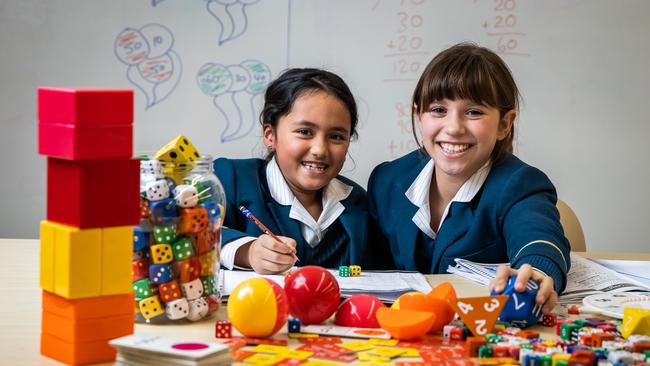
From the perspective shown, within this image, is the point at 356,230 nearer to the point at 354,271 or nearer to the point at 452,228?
the point at 452,228

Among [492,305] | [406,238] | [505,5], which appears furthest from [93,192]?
[505,5]

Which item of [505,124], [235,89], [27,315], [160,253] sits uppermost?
[235,89]

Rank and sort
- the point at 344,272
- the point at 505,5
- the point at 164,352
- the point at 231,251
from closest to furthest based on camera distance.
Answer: the point at 164,352 < the point at 344,272 < the point at 231,251 < the point at 505,5

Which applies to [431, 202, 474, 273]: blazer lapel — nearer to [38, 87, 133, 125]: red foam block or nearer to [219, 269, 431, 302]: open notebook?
[219, 269, 431, 302]: open notebook

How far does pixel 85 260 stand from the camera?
944mm

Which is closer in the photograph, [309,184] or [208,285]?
[208,285]

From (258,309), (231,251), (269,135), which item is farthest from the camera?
(269,135)

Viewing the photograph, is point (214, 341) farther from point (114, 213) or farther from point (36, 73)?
point (36, 73)

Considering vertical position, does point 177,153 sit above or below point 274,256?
above

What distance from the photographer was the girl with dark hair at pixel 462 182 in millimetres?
Result: 1696

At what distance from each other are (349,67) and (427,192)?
1.57 m

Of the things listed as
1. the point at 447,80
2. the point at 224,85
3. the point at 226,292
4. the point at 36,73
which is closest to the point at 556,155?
the point at 224,85

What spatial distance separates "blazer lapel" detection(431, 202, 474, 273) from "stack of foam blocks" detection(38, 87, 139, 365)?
0.89 metres

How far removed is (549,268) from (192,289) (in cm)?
57
